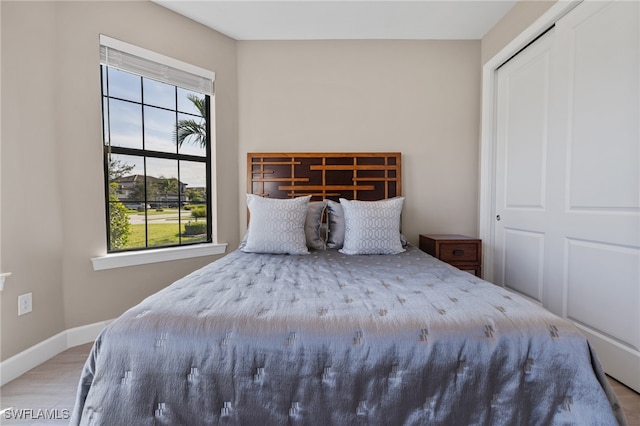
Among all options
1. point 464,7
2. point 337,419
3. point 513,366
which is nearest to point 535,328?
point 513,366

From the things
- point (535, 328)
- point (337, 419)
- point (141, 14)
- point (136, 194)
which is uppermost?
point (141, 14)

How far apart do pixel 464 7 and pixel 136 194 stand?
3.30 metres

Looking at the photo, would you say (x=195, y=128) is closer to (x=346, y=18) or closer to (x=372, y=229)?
(x=346, y=18)

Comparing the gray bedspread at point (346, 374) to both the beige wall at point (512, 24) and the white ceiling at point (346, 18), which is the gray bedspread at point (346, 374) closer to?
the beige wall at point (512, 24)

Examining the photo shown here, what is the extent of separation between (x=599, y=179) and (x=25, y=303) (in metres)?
3.76

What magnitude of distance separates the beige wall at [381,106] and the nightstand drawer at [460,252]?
20.7 inches

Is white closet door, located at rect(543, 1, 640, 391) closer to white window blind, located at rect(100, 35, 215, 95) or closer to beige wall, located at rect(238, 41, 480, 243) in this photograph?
beige wall, located at rect(238, 41, 480, 243)

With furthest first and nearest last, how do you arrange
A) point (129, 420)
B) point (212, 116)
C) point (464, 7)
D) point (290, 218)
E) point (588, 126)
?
point (212, 116)
point (464, 7)
point (290, 218)
point (588, 126)
point (129, 420)

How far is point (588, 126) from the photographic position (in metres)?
1.76

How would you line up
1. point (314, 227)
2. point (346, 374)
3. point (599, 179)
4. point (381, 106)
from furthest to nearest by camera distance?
point (381, 106)
point (314, 227)
point (599, 179)
point (346, 374)

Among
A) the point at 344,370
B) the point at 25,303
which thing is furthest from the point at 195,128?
the point at 344,370

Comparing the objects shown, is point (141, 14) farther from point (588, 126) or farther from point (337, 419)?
point (588, 126)

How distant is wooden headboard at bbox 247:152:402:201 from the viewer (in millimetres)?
2781

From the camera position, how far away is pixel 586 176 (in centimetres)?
177
